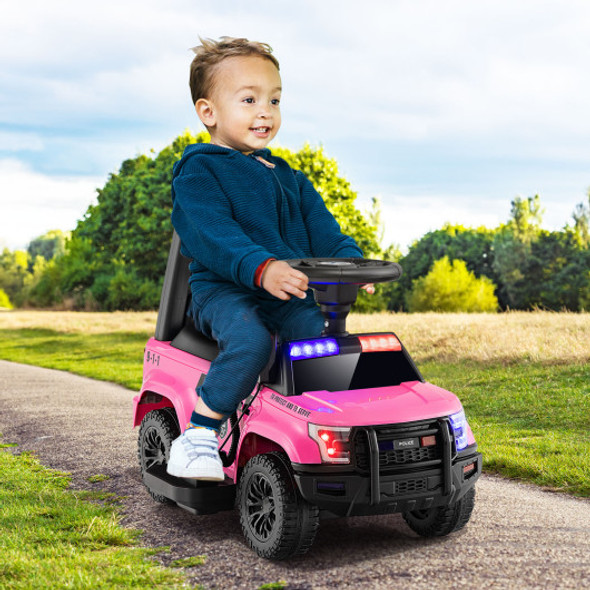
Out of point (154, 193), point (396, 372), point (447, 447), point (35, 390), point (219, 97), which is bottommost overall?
point (35, 390)

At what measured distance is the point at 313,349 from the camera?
152 inches

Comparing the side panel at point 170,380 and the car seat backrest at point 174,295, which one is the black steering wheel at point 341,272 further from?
the car seat backrest at point 174,295

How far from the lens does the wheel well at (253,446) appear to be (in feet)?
12.9

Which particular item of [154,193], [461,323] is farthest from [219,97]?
[154,193]

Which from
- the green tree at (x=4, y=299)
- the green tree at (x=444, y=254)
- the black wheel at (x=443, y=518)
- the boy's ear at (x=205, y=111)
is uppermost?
the green tree at (x=444, y=254)

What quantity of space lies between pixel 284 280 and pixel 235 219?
0.74m

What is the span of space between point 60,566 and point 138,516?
3.24ft

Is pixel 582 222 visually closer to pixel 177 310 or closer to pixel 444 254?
Answer: pixel 444 254

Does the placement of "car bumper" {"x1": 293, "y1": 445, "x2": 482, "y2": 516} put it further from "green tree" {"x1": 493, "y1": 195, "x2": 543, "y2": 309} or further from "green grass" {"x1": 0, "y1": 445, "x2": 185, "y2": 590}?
"green tree" {"x1": 493, "y1": 195, "x2": 543, "y2": 309}

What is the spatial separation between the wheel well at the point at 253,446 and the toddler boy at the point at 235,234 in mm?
184

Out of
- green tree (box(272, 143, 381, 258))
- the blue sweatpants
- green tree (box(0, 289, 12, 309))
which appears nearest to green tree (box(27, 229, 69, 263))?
green tree (box(0, 289, 12, 309))

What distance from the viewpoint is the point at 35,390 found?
38.2 feet

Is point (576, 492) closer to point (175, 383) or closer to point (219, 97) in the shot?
point (175, 383)

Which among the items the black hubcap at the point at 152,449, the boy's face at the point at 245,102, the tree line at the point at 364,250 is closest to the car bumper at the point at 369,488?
the black hubcap at the point at 152,449
